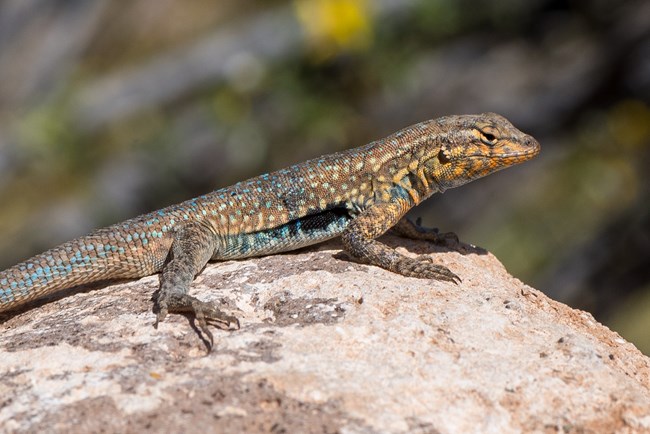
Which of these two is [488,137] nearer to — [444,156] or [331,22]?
[444,156]

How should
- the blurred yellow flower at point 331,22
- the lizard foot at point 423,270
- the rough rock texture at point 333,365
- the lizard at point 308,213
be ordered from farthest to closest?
the blurred yellow flower at point 331,22 → the lizard at point 308,213 → the lizard foot at point 423,270 → the rough rock texture at point 333,365

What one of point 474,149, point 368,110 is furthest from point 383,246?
point 368,110

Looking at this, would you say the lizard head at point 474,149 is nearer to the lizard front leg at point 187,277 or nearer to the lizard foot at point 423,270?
the lizard foot at point 423,270

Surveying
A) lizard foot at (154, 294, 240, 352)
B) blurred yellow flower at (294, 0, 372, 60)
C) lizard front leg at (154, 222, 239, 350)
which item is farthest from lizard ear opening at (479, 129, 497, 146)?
blurred yellow flower at (294, 0, 372, 60)

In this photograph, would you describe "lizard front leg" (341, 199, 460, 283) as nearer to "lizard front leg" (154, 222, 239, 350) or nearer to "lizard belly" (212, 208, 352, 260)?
"lizard belly" (212, 208, 352, 260)

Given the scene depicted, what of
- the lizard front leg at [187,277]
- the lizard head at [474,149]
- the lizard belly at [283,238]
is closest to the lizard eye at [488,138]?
the lizard head at [474,149]

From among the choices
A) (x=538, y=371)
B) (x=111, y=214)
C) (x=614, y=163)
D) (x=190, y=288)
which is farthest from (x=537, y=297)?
(x=111, y=214)

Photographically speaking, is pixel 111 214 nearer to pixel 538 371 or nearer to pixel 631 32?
pixel 631 32
